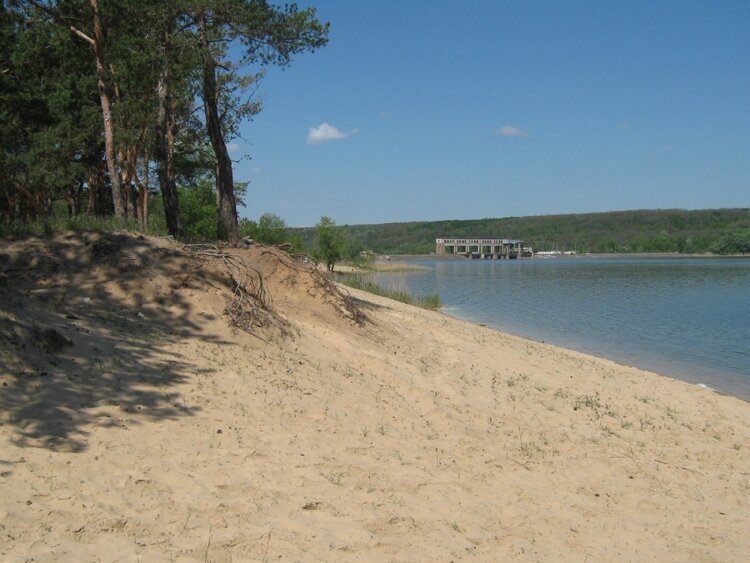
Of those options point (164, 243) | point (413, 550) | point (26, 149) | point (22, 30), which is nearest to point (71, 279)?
point (164, 243)

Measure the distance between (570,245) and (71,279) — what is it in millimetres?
199453

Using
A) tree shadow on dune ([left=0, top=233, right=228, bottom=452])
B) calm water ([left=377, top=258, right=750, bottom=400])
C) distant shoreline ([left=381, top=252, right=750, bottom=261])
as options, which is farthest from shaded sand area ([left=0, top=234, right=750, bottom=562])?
distant shoreline ([left=381, top=252, right=750, bottom=261])

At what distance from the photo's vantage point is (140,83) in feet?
52.6

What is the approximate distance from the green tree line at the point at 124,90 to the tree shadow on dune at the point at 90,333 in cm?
211

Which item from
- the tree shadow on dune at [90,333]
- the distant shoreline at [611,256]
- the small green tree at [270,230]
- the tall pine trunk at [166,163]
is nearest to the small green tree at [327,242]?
the small green tree at [270,230]

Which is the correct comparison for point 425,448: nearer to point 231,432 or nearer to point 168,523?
point 231,432

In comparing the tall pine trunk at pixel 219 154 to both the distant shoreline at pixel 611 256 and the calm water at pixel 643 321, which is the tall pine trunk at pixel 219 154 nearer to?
the calm water at pixel 643 321

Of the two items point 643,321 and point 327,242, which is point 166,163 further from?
point 327,242

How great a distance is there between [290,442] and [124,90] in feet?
50.3

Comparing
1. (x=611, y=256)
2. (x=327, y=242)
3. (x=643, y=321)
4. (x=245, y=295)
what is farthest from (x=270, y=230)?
(x=611, y=256)

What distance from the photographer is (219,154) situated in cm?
1370

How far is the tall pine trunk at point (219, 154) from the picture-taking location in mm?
13367

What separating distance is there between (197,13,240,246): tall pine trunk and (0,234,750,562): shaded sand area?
2674 millimetres

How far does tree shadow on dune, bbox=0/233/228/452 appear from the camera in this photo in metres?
5.61
